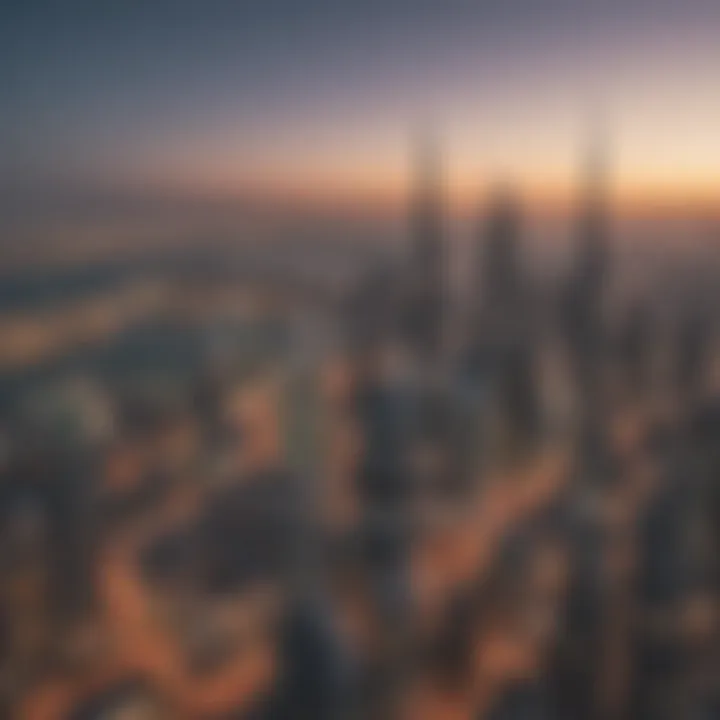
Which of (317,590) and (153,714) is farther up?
(317,590)

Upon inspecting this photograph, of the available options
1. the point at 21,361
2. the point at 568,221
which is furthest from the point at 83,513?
the point at 568,221

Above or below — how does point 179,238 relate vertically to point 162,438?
above

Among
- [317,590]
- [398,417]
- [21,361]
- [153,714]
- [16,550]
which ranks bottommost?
[153,714]

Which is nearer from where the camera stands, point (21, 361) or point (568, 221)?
point (21, 361)

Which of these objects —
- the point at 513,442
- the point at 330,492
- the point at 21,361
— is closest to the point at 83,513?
the point at 21,361

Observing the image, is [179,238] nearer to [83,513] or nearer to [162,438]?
[162,438]

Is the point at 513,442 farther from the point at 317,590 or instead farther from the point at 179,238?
the point at 179,238
